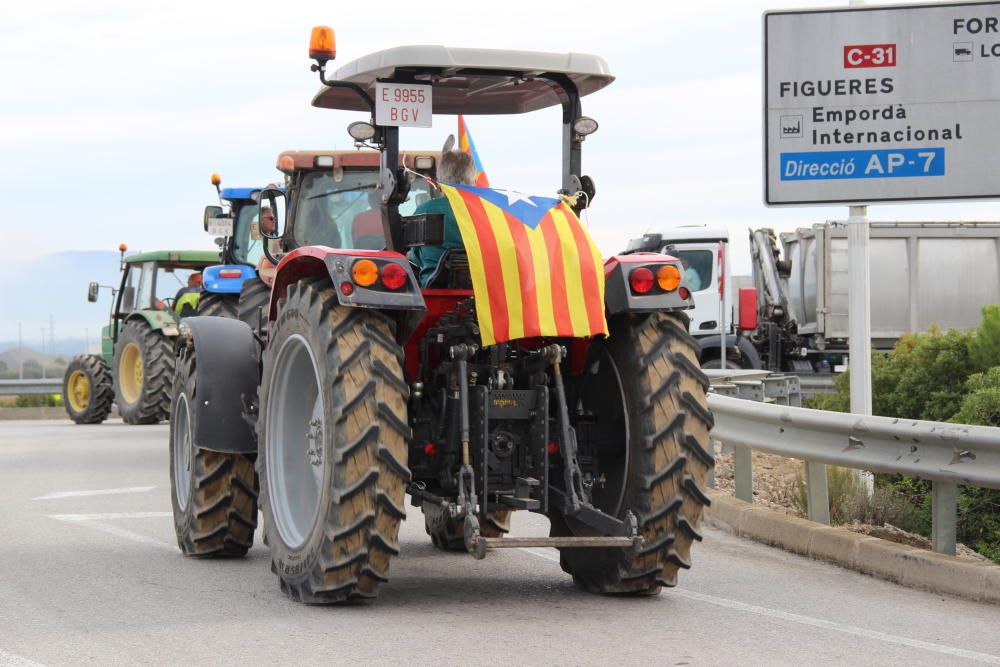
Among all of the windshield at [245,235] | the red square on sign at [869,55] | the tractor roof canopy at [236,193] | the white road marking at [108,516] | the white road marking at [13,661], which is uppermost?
the red square on sign at [869,55]

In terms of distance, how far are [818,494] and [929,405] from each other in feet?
16.2

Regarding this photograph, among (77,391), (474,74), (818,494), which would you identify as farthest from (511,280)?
(77,391)

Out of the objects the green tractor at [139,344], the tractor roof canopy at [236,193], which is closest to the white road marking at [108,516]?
the tractor roof canopy at [236,193]

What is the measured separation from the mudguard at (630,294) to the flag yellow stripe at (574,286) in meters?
0.33

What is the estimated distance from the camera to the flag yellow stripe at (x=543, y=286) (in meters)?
7.16

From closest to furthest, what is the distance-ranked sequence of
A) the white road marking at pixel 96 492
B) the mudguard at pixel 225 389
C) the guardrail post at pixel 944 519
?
1. the guardrail post at pixel 944 519
2. the mudguard at pixel 225 389
3. the white road marking at pixel 96 492

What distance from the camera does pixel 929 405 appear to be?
47.0 feet

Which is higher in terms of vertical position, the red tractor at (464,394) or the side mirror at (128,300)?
the side mirror at (128,300)

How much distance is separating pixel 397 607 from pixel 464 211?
75.3 inches

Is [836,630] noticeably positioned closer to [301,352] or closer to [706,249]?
[301,352]

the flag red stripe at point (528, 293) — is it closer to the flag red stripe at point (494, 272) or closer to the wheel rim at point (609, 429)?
the flag red stripe at point (494, 272)

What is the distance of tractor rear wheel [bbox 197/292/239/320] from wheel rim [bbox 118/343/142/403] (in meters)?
6.54

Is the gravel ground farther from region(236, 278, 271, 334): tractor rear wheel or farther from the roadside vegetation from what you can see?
region(236, 278, 271, 334): tractor rear wheel

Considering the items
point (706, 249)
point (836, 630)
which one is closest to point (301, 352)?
point (836, 630)
